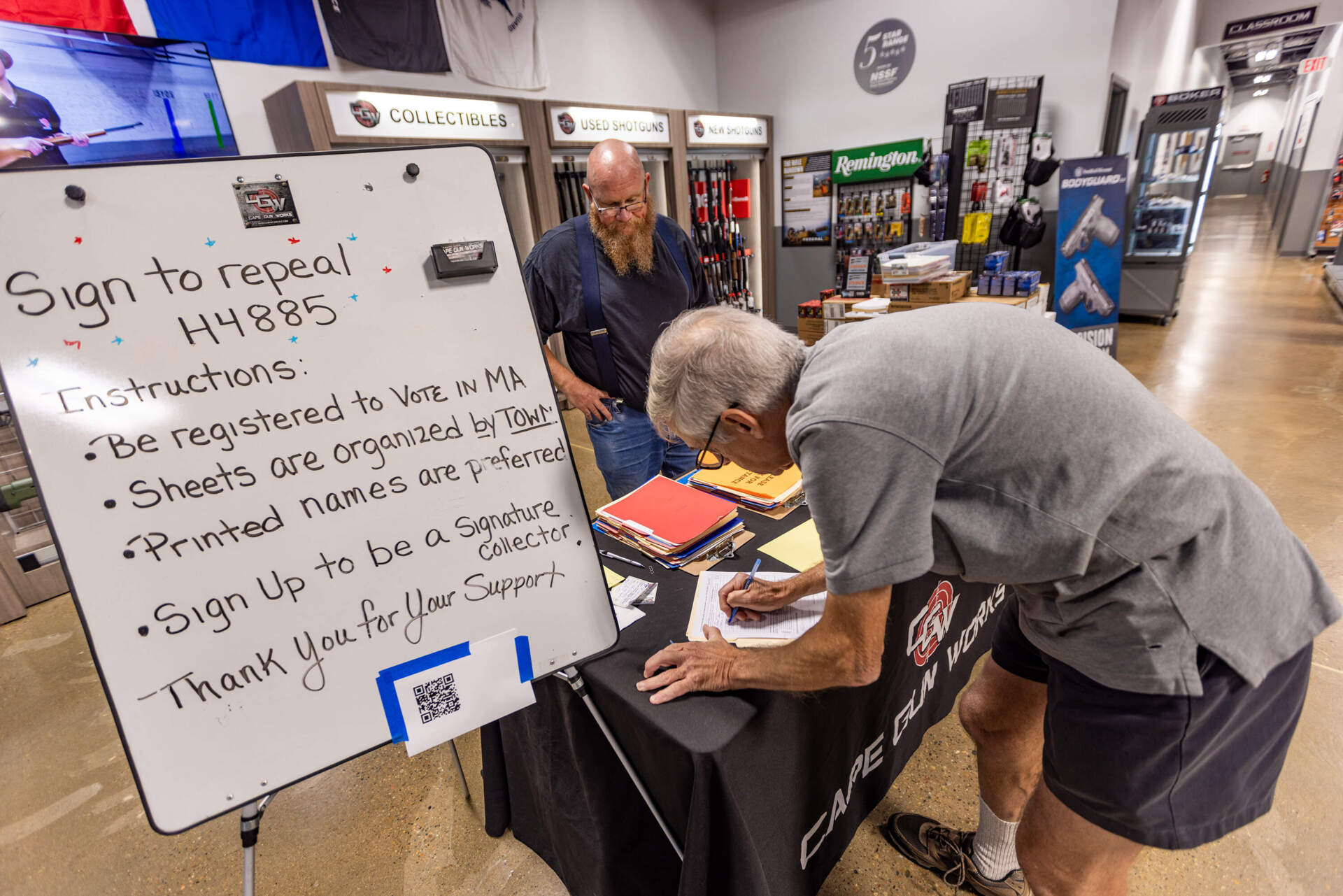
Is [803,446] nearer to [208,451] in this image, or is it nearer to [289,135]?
[208,451]

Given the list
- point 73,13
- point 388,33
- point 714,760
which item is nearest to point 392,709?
point 714,760

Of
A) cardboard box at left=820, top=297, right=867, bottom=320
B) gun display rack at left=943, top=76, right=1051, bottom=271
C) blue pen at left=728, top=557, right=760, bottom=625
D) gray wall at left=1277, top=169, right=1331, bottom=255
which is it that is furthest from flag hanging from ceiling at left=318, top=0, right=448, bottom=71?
gray wall at left=1277, top=169, right=1331, bottom=255

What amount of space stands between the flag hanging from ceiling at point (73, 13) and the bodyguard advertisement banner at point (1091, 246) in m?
5.85

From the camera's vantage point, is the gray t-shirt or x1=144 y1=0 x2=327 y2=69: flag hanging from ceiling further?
x1=144 y1=0 x2=327 y2=69: flag hanging from ceiling

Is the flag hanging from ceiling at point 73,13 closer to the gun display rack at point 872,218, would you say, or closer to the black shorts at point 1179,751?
the black shorts at point 1179,751

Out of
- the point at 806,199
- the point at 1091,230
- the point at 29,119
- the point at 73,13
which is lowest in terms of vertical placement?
the point at 1091,230

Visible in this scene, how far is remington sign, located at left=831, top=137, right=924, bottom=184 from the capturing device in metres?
5.05

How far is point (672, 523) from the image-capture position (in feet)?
4.67

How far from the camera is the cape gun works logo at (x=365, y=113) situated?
10.3 feet

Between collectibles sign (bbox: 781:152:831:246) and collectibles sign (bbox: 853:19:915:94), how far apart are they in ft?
2.21

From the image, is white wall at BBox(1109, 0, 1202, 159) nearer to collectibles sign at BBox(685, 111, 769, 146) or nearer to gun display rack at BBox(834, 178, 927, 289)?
gun display rack at BBox(834, 178, 927, 289)

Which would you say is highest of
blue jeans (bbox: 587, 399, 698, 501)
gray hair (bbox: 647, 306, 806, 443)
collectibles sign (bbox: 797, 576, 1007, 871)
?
gray hair (bbox: 647, 306, 806, 443)

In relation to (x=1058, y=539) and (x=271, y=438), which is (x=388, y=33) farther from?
(x=1058, y=539)

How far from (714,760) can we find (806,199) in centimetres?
594
